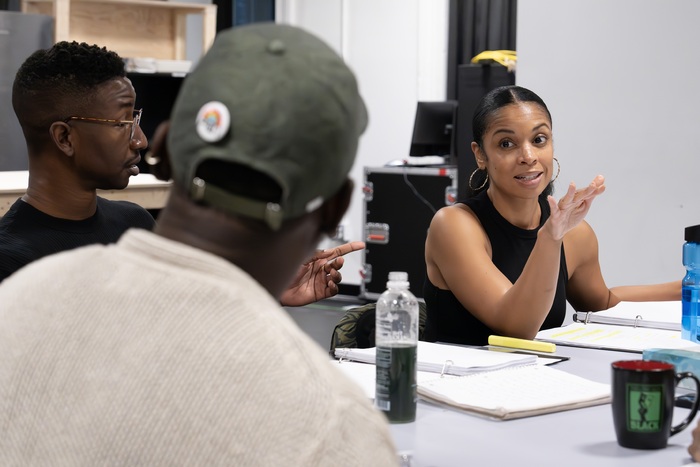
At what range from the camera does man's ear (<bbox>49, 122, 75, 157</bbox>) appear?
227 centimetres

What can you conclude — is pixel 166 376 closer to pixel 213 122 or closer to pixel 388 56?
pixel 213 122

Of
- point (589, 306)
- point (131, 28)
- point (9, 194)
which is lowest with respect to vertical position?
point (589, 306)

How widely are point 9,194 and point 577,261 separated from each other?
1902 mm

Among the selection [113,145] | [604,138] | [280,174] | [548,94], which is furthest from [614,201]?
[280,174]

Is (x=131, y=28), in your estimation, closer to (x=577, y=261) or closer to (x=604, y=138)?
(x=604, y=138)

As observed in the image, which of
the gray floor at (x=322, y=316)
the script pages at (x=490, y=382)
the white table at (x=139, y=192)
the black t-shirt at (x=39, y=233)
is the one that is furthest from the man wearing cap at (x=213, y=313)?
the gray floor at (x=322, y=316)

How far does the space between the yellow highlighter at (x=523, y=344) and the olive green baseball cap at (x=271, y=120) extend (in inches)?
50.1

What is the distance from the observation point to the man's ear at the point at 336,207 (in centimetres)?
83

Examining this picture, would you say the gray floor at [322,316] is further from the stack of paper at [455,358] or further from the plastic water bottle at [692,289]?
the stack of paper at [455,358]

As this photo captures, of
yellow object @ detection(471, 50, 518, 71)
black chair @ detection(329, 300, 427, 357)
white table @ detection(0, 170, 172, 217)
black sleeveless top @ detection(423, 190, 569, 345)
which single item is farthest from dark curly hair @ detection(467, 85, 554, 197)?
yellow object @ detection(471, 50, 518, 71)

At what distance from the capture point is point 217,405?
70 cm

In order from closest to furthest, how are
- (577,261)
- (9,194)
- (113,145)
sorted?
1. (113,145)
2. (577,261)
3. (9,194)

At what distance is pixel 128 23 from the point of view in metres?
6.33

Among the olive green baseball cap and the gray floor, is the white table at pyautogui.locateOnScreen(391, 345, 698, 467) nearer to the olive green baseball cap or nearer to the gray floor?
the olive green baseball cap
